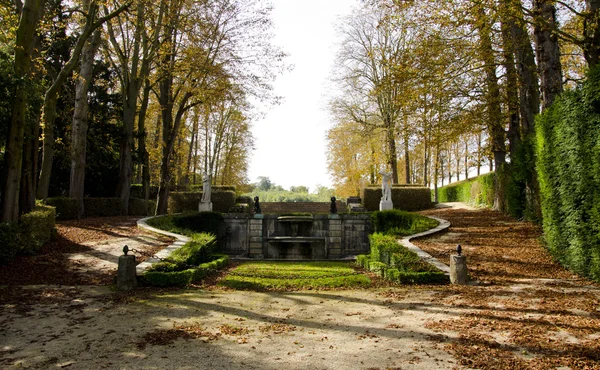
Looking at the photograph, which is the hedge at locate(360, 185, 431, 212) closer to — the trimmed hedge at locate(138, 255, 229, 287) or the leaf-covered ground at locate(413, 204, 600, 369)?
the leaf-covered ground at locate(413, 204, 600, 369)

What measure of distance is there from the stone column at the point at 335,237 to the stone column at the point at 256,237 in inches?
130

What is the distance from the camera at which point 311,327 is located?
588 centimetres

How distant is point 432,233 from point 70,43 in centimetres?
2041

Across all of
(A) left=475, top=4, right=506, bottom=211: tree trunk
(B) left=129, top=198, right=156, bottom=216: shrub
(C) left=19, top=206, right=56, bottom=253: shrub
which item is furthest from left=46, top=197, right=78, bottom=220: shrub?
(A) left=475, top=4, right=506, bottom=211: tree trunk

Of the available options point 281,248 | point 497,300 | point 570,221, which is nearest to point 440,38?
point 570,221

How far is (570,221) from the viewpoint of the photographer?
29.3ft

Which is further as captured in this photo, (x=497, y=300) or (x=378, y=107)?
(x=378, y=107)

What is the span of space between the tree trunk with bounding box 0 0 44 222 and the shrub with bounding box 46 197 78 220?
26.2 ft

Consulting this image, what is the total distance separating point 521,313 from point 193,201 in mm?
21847

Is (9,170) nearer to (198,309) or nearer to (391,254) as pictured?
(198,309)

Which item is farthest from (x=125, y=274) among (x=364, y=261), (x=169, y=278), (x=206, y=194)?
(x=206, y=194)

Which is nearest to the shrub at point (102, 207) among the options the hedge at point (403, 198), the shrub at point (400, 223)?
the shrub at point (400, 223)

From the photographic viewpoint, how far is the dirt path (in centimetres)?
451

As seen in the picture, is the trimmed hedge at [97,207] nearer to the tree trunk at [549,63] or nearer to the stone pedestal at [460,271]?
the stone pedestal at [460,271]
